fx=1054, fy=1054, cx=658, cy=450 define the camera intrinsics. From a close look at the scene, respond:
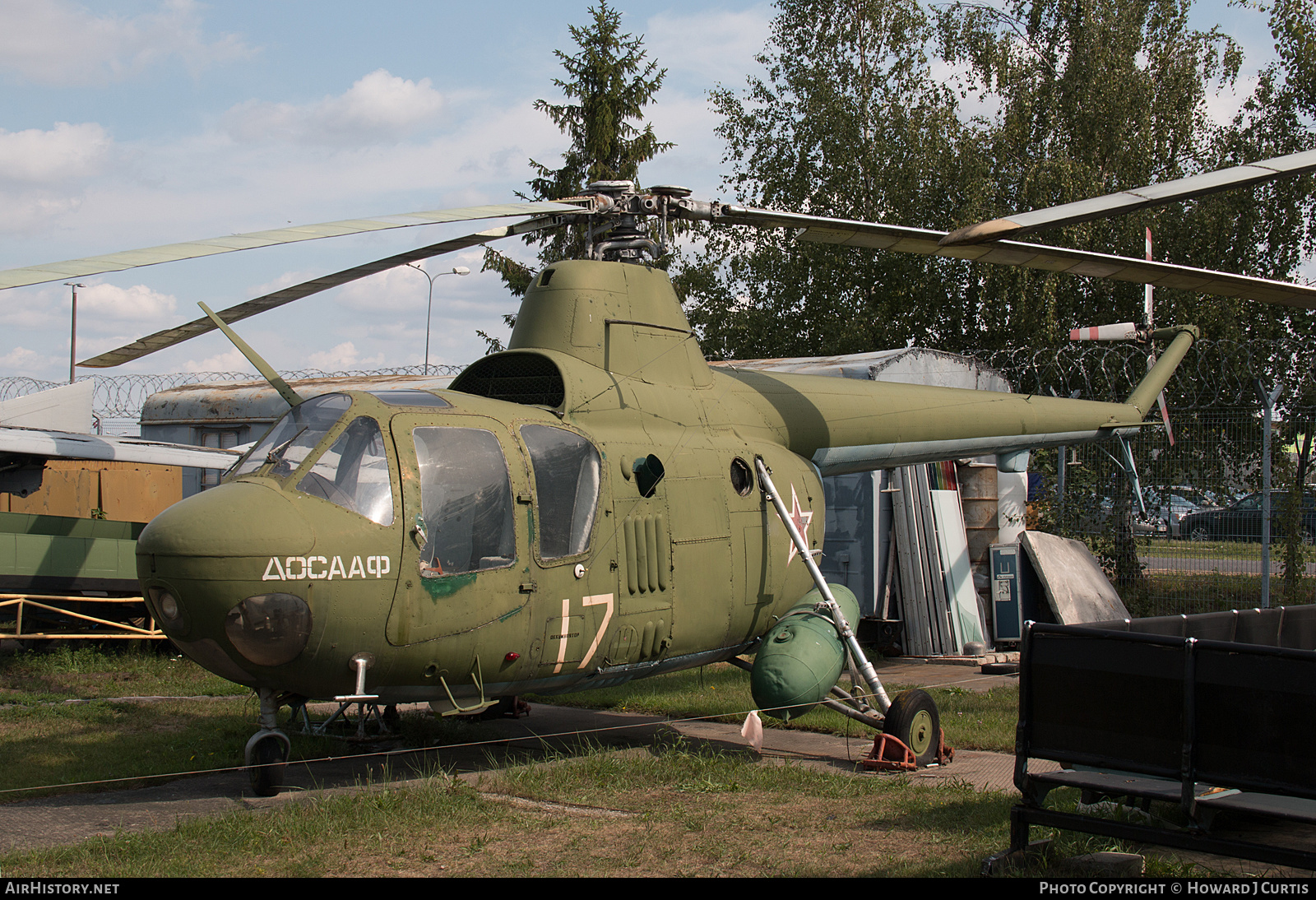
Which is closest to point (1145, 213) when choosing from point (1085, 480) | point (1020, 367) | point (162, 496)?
point (1020, 367)

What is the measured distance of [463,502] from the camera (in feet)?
22.2

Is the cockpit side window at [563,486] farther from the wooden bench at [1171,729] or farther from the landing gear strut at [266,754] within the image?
the wooden bench at [1171,729]

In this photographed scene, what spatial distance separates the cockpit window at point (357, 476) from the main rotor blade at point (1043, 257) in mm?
3755

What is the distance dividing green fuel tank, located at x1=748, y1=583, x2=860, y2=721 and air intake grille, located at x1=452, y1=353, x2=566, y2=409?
8.39 ft

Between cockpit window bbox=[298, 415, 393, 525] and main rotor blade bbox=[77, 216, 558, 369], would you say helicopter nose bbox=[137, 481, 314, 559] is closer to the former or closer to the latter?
cockpit window bbox=[298, 415, 393, 525]

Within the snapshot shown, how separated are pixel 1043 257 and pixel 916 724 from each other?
Answer: 389cm

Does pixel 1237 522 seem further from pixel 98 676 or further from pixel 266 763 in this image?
pixel 98 676

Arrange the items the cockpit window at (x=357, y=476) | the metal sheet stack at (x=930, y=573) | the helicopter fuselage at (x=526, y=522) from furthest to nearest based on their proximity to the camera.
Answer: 1. the metal sheet stack at (x=930, y=573)
2. the cockpit window at (x=357, y=476)
3. the helicopter fuselage at (x=526, y=522)

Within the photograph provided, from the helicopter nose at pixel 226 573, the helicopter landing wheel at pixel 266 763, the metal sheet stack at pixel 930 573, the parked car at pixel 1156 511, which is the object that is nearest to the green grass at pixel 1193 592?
the parked car at pixel 1156 511

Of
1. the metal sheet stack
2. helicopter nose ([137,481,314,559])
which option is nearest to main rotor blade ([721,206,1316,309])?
helicopter nose ([137,481,314,559])

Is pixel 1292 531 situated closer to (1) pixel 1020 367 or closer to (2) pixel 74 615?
(1) pixel 1020 367

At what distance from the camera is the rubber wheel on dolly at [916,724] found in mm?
7938

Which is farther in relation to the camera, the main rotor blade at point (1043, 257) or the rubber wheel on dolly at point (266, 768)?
the main rotor blade at point (1043, 257)

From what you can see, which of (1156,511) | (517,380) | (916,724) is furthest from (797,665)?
(1156,511)
